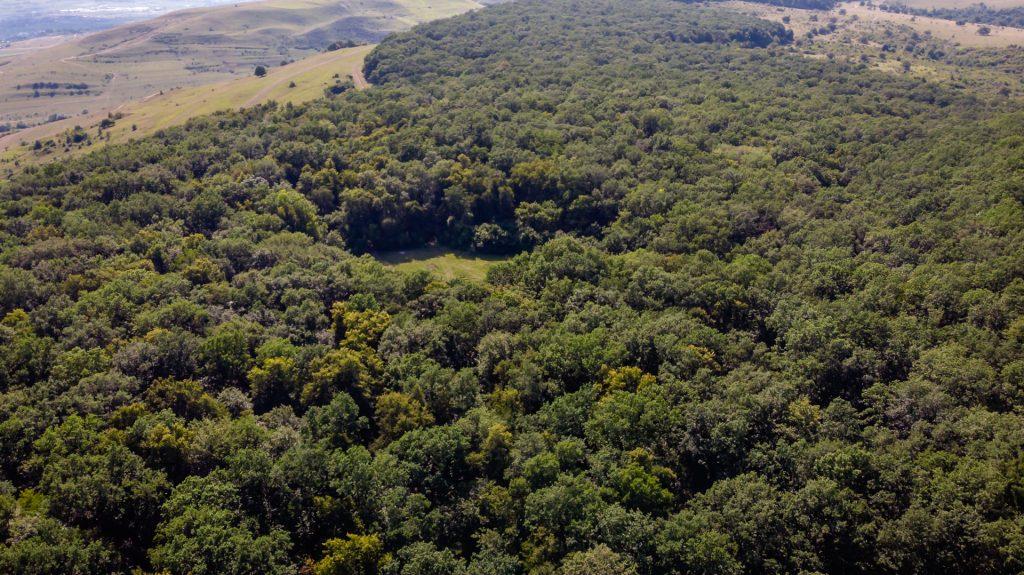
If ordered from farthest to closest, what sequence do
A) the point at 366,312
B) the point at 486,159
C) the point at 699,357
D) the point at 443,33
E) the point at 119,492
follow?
the point at 443,33
the point at 486,159
the point at 366,312
the point at 699,357
the point at 119,492

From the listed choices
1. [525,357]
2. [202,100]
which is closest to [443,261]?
[525,357]

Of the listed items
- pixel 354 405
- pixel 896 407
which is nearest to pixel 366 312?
pixel 354 405

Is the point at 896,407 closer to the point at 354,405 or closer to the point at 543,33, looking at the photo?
the point at 354,405

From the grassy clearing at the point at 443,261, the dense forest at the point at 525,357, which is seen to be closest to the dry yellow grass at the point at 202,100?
the dense forest at the point at 525,357

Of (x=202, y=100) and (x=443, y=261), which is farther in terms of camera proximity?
(x=202, y=100)

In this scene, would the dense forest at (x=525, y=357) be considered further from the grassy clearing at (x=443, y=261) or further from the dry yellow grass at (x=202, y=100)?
the dry yellow grass at (x=202, y=100)

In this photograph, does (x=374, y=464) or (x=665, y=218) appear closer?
(x=374, y=464)

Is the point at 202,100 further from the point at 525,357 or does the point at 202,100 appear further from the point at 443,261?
the point at 525,357
